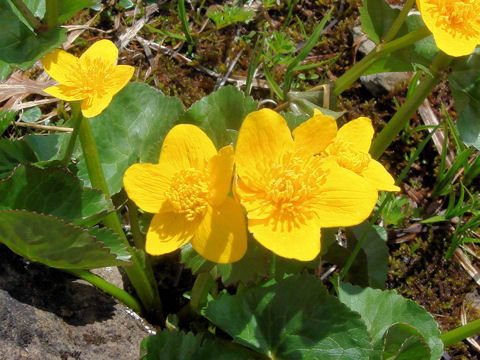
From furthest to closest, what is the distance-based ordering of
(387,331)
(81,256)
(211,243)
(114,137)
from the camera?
(114,137)
(387,331)
(81,256)
(211,243)

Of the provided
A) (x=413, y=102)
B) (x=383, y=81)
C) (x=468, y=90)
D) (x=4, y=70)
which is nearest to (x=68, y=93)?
(x=4, y=70)

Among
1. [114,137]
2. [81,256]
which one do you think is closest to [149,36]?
[114,137]

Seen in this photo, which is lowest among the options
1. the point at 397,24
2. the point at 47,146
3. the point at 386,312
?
the point at 386,312

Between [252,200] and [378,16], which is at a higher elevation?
[378,16]

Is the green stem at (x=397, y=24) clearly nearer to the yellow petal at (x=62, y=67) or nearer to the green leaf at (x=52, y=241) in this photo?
the yellow petal at (x=62, y=67)

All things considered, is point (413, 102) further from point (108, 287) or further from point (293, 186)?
point (108, 287)

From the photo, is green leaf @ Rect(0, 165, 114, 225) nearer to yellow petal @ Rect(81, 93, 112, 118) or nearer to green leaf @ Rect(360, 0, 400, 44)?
yellow petal @ Rect(81, 93, 112, 118)

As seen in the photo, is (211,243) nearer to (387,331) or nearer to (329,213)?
(329,213)
